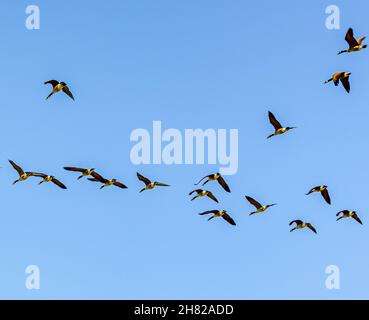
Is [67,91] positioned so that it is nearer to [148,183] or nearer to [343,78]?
[148,183]

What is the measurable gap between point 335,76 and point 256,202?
1258cm

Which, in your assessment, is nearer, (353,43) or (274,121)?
(353,43)

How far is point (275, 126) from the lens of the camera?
57.3 m

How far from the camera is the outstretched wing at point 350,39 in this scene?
5109 centimetres

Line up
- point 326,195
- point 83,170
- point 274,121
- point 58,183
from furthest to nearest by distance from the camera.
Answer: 1. point 326,195
2. point 58,183
3. point 83,170
4. point 274,121

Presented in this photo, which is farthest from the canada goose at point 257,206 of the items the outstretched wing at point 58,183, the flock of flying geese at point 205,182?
the outstretched wing at point 58,183

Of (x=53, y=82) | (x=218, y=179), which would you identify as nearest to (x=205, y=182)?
(x=218, y=179)

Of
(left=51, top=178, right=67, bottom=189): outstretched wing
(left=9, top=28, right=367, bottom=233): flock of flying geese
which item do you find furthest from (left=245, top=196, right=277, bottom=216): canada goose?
(left=51, top=178, right=67, bottom=189): outstretched wing

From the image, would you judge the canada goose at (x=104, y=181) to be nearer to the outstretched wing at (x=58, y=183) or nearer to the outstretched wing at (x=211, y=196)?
the outstretched wing at (x=58, y=183)

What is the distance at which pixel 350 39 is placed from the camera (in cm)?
5128

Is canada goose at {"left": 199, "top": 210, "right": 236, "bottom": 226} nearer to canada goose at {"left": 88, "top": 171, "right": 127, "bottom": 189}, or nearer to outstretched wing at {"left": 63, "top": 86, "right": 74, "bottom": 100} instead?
canada goose at {"left": 88, "top": 171, "right": 127, "bottom": 189}
